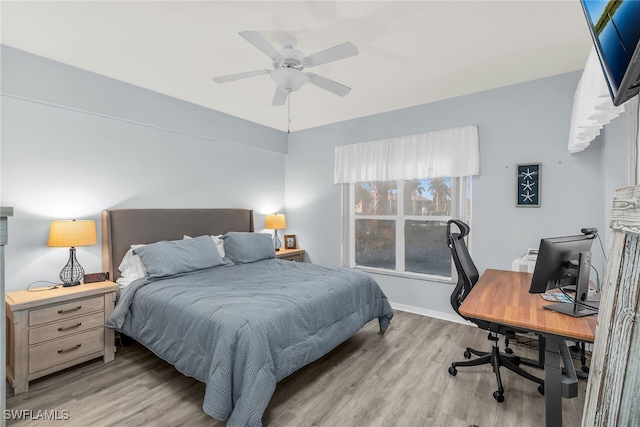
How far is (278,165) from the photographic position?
5.06 m

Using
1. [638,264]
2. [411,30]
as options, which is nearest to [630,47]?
[638,264]

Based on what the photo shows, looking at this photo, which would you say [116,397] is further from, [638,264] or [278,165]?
[278,165]

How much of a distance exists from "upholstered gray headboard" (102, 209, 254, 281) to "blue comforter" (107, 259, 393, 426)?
61 centimetres

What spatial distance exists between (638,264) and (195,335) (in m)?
2.14

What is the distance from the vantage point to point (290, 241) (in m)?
4.89

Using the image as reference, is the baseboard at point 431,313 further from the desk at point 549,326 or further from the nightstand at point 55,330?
the nightstand at point 55,330

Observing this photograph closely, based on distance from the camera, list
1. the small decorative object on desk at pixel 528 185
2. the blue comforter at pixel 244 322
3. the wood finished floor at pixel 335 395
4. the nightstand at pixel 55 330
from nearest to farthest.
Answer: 1. the blue comforter at pixel 244 322
2. the wood finished floor at pixel 335 395
3. the nightstand at pixel 55 330
4. the small decorative object on desk at pixel 528 185

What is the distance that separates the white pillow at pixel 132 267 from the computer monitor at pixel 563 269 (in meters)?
3.22

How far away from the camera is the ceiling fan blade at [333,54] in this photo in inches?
75.0

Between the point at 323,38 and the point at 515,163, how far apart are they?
238 cm

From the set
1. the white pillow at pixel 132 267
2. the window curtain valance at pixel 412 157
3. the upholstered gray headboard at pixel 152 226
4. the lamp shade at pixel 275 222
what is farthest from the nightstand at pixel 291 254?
the white pillow at pixel 132 267

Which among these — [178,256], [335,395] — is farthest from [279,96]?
[335,395]

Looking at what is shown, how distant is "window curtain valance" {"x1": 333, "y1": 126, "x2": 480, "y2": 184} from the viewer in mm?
3404

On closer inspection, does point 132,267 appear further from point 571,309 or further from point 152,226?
point 571,309
